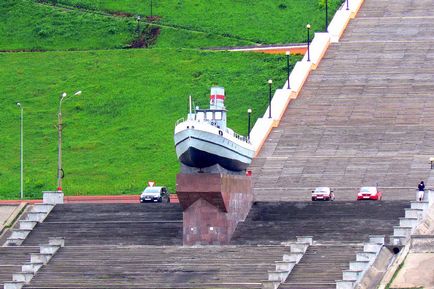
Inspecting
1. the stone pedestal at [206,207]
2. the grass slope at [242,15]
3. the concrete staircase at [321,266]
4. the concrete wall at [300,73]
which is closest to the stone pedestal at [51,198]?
the stone pedestal at [206,207]

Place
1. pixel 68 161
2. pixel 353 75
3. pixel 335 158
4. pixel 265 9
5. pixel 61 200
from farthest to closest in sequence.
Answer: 1. pixel 265 9
2. pixel 353 75
3. pixel 68 161
4. pixel 335 158
5. pixel 61 200

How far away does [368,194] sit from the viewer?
76.8 m

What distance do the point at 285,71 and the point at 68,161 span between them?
593 inches

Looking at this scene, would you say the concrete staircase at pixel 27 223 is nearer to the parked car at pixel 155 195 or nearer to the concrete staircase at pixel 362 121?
the parked car at pixel 155 195

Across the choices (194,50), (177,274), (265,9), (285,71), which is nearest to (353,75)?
(285,71)

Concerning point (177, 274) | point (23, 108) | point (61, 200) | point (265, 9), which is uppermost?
point (265, 9)

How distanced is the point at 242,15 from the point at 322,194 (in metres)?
38.8

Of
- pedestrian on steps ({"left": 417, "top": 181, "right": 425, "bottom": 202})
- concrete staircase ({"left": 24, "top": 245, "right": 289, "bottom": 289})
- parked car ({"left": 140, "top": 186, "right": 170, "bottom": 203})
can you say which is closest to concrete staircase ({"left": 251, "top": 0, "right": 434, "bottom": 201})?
pedestrian on steps ({"left": 417, "top": 181, "right": 425, "bottom": 202})

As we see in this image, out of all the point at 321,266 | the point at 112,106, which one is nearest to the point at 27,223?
the point at 321,266

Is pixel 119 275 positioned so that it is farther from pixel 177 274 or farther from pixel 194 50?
pixel 194 50

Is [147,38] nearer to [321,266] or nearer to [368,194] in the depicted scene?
[368,194]

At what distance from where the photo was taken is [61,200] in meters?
79.4

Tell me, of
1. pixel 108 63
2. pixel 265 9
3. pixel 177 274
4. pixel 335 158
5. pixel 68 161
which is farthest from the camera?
pixel 265 9

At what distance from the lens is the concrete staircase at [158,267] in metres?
66.6
